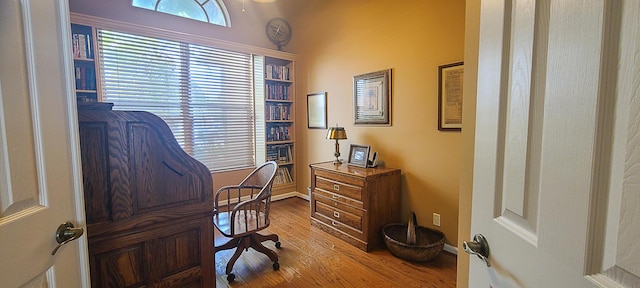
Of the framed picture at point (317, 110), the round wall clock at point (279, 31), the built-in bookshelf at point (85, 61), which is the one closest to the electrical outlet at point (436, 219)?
the framed picture at point (317, 110)

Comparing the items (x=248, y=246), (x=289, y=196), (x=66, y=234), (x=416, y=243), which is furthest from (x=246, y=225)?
(x=289, y=196)

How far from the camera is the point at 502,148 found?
0.68 metres

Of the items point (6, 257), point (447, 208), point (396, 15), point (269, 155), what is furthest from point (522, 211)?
point (269, 155)

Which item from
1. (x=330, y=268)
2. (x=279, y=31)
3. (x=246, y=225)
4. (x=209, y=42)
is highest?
(x=279, y=31)

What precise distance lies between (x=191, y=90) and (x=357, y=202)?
255 cm

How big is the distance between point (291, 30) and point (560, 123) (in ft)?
13.7

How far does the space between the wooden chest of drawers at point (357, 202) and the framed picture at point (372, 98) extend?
61 centimetres

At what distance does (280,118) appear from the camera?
164 inches

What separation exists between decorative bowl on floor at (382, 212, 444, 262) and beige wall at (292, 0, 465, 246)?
0.12 meters

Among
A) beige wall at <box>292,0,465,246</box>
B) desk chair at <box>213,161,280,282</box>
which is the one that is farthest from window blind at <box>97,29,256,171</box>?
desk chair at <box>213,161,280,282</box>

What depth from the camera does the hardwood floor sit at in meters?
2.03

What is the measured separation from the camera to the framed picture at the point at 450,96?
2.27m

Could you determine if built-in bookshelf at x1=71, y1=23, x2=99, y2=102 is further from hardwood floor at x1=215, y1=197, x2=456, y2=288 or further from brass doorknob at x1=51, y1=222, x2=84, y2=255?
brass doorknob at x1=51, y1=222, x2=84, y2=255

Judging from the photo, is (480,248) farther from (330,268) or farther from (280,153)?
(280,153)
